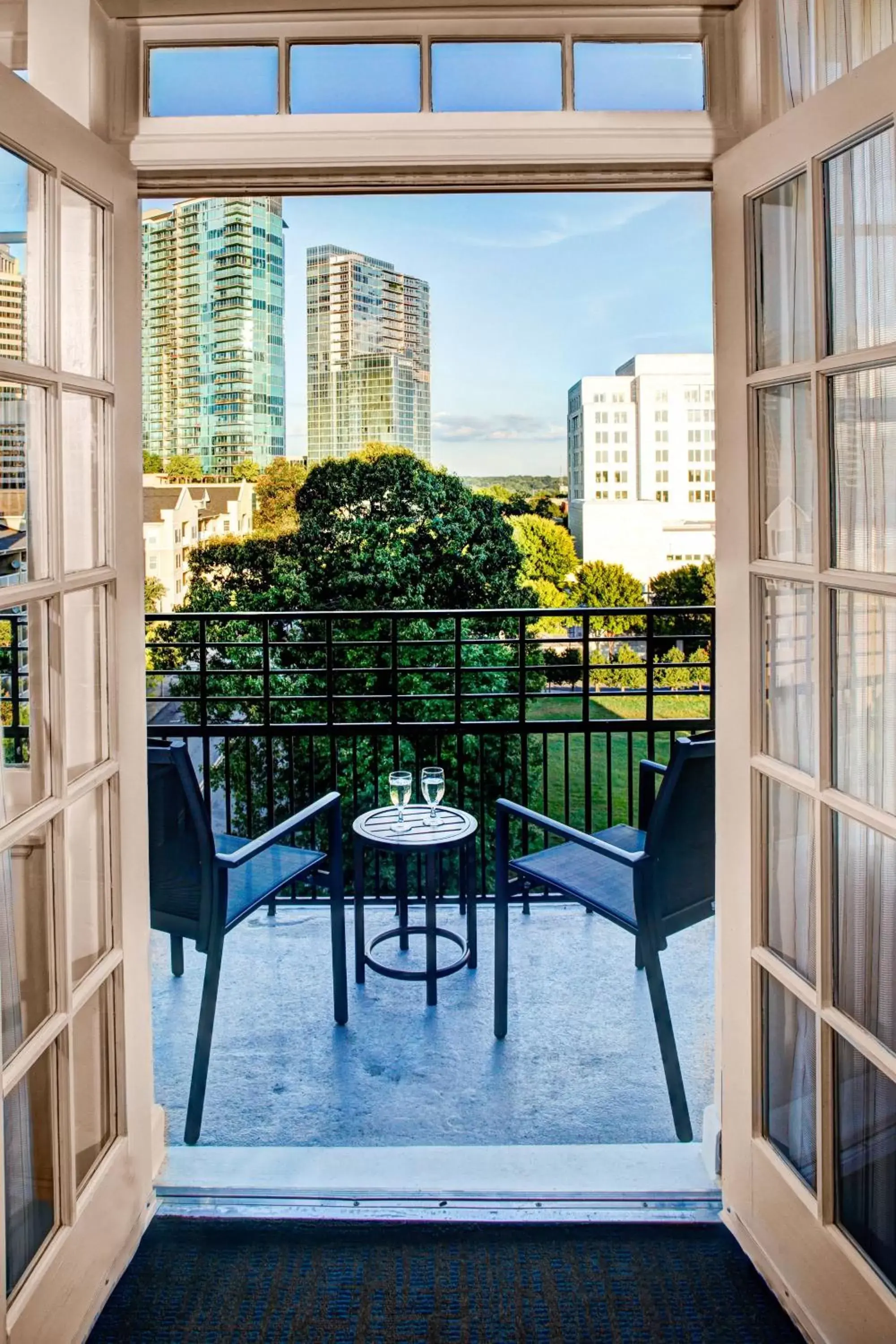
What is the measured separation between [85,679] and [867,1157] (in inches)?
53.6

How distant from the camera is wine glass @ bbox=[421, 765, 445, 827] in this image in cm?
305

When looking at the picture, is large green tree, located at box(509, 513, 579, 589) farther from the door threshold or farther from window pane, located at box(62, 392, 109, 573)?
window pane, located at box(62, 392, 109, 573)

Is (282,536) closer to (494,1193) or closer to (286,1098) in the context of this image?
(286,1098)

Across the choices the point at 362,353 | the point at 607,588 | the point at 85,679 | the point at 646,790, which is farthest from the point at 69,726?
the point at 607,588

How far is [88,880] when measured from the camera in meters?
1.58

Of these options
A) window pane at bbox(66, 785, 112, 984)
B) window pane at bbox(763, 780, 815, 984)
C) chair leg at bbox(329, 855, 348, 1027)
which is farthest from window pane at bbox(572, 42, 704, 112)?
chair leg at bbox(329, 855, 348, 1027)

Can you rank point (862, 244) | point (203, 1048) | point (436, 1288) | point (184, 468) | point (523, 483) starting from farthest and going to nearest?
point (523, 483) < point (184, 468) < point (203, 1048) < point (436, 1288) < point (862, 244)

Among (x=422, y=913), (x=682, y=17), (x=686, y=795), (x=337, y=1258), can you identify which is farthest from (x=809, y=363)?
(x=422, y=913)

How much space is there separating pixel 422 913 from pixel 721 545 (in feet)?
7.72

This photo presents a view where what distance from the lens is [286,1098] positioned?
2.39m

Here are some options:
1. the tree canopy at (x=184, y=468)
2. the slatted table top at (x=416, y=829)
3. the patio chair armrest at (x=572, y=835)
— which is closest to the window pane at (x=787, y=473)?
the patio chair armrest at (x=572, y=835)

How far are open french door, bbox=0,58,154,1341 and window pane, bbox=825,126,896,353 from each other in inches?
44.4

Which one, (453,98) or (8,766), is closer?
(8,766)

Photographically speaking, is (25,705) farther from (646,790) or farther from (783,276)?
(646,790)
